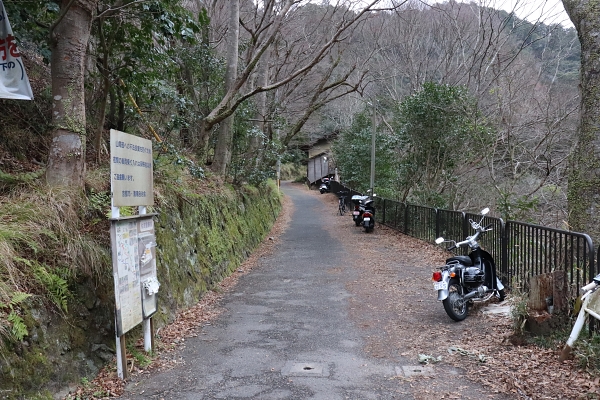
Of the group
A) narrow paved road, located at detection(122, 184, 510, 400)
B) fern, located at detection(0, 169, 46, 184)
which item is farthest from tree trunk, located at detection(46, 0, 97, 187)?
narrow paved road, located at detection(122, 184, 510, 400)

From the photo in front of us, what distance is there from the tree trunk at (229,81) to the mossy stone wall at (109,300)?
132cm

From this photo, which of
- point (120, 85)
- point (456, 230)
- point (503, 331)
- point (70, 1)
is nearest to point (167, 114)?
point (120, 85)

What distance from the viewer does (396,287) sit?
8844 mm

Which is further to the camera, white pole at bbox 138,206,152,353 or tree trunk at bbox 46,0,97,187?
tree trunk at bbox 46,0,97,187

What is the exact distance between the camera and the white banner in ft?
18.4

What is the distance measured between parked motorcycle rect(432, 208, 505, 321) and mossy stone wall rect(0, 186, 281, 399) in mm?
3847

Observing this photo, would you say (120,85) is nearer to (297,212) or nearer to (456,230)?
(456,230)

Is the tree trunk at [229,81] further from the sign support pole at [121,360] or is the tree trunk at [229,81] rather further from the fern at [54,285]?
the fern at [54,285]

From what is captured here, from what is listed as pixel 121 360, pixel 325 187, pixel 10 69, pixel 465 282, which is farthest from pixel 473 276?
pixel 325 187

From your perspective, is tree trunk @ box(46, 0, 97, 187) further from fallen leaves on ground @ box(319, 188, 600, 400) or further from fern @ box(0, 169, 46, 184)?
fallen leaves on ground @ box(319, 188, 600, 400)

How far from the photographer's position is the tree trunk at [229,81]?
13.5 meters

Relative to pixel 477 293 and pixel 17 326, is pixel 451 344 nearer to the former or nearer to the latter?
pixel 477 293

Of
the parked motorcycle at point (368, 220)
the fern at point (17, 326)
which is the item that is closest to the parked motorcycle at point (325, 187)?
the parked motorcycle at point (368, 220)

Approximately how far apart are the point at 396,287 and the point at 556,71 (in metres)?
14.3
